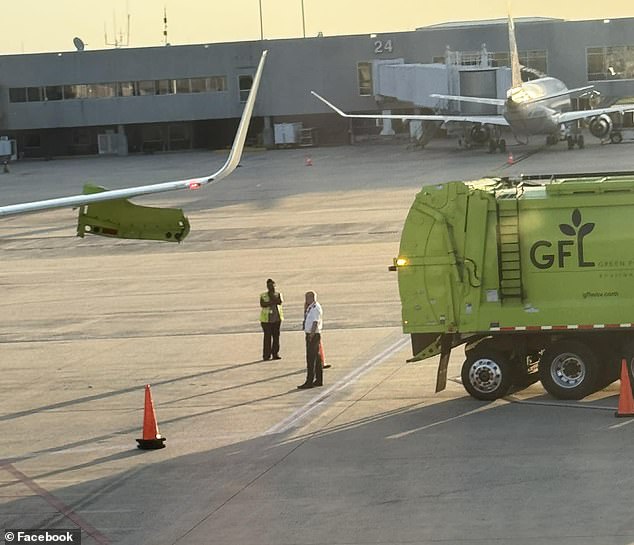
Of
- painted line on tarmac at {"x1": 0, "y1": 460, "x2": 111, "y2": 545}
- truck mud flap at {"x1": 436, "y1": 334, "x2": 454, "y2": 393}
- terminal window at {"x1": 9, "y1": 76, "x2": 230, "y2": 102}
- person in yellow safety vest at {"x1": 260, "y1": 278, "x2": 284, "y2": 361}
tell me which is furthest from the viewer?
terminal window at {"x1": 9, "y1": 76, "x2": 230, "y2": 102}

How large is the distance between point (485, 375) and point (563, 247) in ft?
7.71

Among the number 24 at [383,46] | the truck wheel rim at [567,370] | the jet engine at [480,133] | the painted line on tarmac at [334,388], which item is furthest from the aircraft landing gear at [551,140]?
the truck wheel rim at [567,370]

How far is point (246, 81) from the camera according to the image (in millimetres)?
111000

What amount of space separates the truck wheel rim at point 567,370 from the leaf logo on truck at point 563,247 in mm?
1437

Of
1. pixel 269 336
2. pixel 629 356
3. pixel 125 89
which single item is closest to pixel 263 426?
pixel 629 356

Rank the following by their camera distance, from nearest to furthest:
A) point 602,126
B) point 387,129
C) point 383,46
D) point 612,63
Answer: point 602,126
point 612,63
point 383,46
point 387,129

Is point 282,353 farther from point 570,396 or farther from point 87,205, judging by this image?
point 87,205

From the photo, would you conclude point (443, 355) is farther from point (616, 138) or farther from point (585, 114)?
point (616, 138)

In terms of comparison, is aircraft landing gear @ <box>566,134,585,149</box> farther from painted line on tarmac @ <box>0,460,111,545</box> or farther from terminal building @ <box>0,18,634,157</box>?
painted line on tarmac @ <box>0,460,111,545</box>

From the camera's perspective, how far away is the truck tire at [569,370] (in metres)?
22.7

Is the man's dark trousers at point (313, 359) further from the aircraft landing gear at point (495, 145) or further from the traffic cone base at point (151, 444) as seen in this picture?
the aircraft landing gear at point (495, 145)

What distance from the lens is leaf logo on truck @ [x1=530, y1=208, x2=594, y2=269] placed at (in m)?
22.8

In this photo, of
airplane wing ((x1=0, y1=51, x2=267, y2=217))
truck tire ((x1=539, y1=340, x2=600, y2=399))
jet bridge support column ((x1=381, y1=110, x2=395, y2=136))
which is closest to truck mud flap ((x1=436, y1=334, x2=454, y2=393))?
truck tire ((x1=539, y1=340, x2=600, y2=399))

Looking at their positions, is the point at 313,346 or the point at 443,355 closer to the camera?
the point at 443,355
